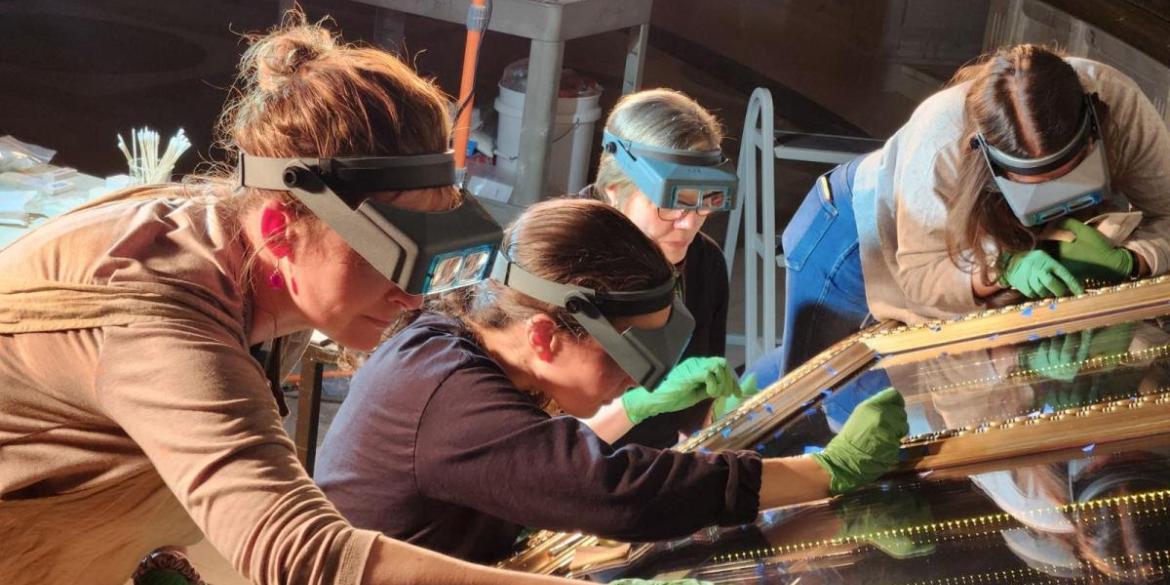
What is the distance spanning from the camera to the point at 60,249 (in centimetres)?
129

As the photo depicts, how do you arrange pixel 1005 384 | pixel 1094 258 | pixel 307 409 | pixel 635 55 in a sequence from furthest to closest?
pixel 635 55 < pixel 307 409 < pixel 1094 258 < pixel 1005 384

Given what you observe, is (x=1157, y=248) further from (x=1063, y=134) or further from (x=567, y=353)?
(x=567, y=353)

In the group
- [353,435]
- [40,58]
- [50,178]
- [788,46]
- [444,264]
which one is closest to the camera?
[444,264]

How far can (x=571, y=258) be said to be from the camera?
168 cm

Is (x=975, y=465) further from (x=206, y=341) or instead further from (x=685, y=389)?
(x=206, y=341)

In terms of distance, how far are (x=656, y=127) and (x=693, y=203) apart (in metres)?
0.21

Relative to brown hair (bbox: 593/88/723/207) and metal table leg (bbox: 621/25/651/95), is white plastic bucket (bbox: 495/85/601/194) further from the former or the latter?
brown hair (bbox: 593/88/723/207)

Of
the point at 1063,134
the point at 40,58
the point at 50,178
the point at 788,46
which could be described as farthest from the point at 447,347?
the point at 788,46

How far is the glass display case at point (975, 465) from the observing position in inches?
54.1

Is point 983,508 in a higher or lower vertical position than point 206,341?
lower

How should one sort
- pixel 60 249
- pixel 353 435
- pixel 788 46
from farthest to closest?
pixel 788 46
pixel 353 435
pixel 60 249

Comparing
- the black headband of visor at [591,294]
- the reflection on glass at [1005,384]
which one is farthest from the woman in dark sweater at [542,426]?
the reflection on glass at [1005,384]

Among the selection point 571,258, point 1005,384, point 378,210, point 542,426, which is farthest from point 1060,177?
point 378,210

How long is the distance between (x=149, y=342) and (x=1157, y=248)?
6.87ft
